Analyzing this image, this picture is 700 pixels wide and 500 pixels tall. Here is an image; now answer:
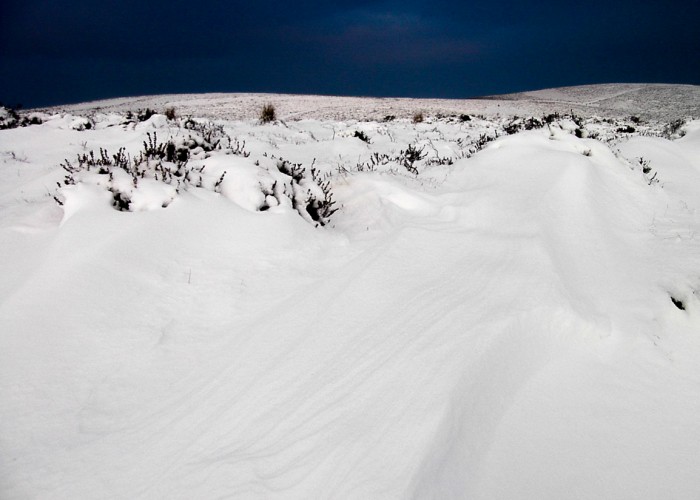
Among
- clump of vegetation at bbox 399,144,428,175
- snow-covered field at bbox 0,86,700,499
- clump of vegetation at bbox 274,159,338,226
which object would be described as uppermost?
clump of vegetation at bbox 399,144,428,175

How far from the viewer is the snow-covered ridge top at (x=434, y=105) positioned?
22.6 meters

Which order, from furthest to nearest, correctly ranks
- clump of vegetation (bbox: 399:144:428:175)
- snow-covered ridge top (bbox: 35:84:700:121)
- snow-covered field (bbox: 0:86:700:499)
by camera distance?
snow-covered ridge top (bbox: 35:84:700:121) < clump of vegetation (bbox: 399:144:428:175) < snow-covered field (bbox: 0:86:700:499)

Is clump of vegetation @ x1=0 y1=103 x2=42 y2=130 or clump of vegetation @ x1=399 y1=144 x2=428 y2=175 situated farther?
clump of vegetation @ x1=0 y1=103 x2=42 y2=130

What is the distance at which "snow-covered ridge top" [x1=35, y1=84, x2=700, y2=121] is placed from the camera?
74.1ft

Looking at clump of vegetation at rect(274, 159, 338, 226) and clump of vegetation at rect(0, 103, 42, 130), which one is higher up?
clump of vegetation at rect(0, 103, 42, 130)

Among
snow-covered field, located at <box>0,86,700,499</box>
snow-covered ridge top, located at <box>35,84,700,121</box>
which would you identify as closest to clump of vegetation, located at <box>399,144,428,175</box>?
snow-covered field, located at <box>0,86,700,499</box>

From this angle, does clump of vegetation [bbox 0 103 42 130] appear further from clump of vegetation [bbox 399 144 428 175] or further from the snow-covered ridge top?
clump of vegetation [bbox 399 144 428 175]

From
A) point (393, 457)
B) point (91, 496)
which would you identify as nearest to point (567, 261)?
point (393, 457)

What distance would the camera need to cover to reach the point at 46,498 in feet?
4.90

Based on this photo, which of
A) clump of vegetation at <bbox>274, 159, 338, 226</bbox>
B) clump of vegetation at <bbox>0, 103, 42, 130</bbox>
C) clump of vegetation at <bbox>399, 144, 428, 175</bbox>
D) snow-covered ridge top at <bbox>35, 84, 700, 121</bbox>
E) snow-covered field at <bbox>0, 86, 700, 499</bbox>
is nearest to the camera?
snow-covered field at <bbox>0, 86, 700, 499</bbox>

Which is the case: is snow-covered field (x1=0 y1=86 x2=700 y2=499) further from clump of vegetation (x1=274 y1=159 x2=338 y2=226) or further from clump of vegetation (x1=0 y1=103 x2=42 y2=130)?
clump of vegetation (x1=0 y1=103 x2=42 y2=130)

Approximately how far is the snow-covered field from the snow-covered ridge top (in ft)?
53.8

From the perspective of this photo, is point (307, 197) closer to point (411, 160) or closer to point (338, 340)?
point (338, 340)

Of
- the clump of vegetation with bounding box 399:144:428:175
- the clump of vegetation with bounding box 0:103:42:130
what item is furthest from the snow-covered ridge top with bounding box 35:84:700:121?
the clump of vegetation with bounding box 399:144:428:175
